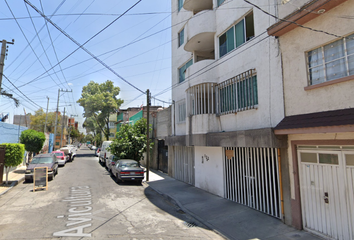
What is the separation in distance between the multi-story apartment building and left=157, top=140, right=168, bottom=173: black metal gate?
4074mm

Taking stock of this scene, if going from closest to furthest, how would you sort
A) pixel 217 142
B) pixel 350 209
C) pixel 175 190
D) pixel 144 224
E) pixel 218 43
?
1. pixel 350 209
2. pixel 144 224
3. pixel 217 142
4. pixel 218 43
5. pixel 175 190

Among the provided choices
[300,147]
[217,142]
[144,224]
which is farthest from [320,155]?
[144,224]

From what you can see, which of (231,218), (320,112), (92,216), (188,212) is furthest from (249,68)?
(92,216)

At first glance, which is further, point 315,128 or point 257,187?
point 257,187

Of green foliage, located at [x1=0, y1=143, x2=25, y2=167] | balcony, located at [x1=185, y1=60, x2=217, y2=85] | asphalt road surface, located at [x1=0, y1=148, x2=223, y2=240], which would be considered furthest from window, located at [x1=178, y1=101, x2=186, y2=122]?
green foliage, located at [x1=0, y1=143, x2=25, y2=167]

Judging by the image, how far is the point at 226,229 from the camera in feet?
22.4

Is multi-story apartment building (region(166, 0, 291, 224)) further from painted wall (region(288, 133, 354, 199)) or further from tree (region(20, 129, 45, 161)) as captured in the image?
tree (region(20, 129, 45, 161))

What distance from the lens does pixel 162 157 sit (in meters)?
Result: 19.3

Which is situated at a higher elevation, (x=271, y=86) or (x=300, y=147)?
(x=271, y=86)

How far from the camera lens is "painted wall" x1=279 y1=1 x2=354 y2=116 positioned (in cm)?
548

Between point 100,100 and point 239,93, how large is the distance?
109ft

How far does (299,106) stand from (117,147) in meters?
15.1

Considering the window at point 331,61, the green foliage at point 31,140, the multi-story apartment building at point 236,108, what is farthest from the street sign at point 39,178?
the window at point 331,61

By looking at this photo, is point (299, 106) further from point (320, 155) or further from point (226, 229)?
point (226, 229)
